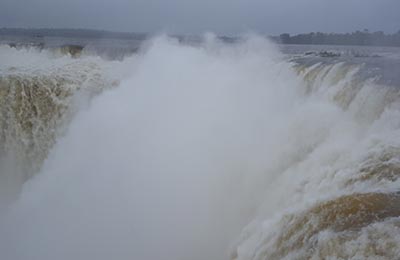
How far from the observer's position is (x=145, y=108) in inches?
460

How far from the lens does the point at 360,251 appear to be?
13.9 ft

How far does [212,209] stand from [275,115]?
2530 mm

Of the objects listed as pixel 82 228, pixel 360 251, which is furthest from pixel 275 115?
pixel 360 251

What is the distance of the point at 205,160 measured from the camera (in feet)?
32.3

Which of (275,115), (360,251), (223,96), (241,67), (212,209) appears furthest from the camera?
(241,67)

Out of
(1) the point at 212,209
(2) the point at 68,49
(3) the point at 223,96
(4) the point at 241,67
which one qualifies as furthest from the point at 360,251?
(2) the point at 68,49

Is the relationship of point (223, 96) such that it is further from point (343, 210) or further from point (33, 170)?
point (343, 210)

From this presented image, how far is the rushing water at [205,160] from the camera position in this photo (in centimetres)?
539

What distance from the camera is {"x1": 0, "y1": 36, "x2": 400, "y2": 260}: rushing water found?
539cm

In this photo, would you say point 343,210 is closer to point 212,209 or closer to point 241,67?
point 212,209

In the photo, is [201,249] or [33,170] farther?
[33,170]

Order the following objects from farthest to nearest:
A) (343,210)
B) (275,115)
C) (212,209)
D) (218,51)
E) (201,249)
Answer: (218,51) → (275,115) → (212,209) → (201,249) → (343,210)

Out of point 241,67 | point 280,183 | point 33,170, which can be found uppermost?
point 241,67

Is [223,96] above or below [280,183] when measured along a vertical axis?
above
